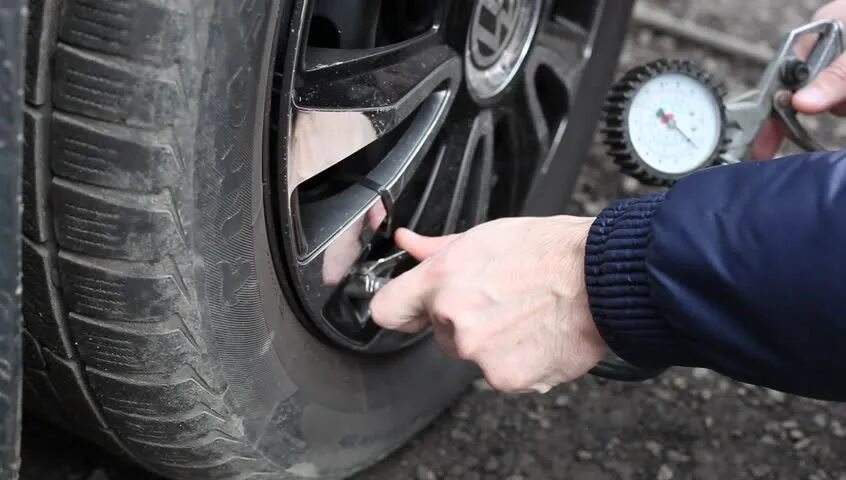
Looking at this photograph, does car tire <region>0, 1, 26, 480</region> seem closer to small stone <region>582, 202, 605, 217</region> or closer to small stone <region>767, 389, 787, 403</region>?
small stone <region>767, 389, 787, 403</region>

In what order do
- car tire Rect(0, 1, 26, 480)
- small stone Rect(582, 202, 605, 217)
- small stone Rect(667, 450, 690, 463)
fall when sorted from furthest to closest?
small stone Rect(582, 202, 605, 217), small stone Rect(667, 450, 690, 463), car tire Rect(0, 1, 26, 480)

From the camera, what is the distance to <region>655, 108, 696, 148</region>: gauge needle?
1.40m

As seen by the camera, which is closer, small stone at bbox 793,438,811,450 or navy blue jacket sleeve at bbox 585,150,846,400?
navy blue jacket sleeve at bbox 585,150,846,400

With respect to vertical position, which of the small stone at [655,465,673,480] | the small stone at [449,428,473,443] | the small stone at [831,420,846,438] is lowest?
the small stone at [449,428,473,443]

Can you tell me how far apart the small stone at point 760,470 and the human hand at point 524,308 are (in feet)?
2.28

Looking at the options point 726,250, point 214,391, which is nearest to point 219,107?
point 214,391

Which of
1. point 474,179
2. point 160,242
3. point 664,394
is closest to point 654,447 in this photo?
point 664,394

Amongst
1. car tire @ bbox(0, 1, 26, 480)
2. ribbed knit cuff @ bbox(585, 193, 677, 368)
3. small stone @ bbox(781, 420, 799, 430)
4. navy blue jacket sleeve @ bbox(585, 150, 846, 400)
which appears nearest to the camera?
car tire @ bbox(0, 1, 26, 480)

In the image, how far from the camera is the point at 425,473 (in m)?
1.52

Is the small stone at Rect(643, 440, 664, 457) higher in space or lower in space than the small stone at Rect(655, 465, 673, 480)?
higher

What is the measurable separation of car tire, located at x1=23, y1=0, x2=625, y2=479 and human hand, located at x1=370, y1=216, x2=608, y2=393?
211mm

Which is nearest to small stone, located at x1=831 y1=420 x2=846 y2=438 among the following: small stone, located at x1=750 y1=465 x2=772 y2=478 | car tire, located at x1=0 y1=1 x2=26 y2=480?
small stone, located at x1=750 y1=465 x2=772 y2=478

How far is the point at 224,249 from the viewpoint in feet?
3.21

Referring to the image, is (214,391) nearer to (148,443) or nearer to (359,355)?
(148,443)
